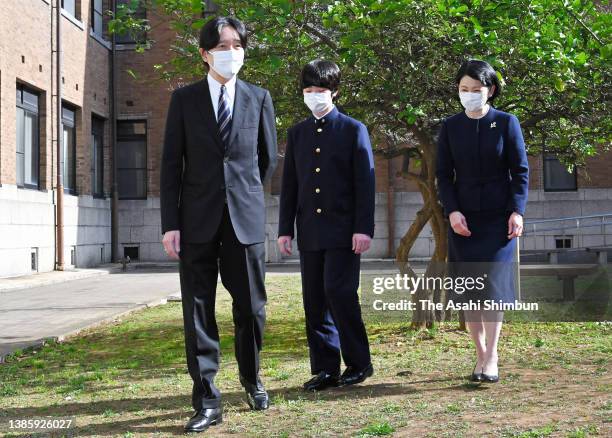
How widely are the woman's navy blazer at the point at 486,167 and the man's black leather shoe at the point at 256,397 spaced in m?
1.70

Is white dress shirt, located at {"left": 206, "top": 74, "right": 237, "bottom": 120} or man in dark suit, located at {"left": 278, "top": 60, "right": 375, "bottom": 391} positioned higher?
white dress shirt, located at {"left": 206, "top": 74, "right": 237, "bottom": 120}

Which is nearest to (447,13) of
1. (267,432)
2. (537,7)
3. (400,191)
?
(537,7)

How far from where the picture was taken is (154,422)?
15.9 feet

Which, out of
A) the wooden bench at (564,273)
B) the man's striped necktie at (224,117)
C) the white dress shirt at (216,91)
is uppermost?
the white dress shirt at (216,91)

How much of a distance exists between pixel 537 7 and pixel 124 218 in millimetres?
20566

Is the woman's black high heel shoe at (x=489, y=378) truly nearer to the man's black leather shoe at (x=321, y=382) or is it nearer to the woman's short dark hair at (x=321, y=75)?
the man's black leather shoe at (x=321, y=382)

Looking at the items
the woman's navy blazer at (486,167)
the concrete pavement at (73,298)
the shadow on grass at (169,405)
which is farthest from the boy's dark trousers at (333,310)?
the concrete pavement at (73,298)

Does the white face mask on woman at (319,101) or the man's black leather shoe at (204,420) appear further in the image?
the white face mask on woman at (319,101)

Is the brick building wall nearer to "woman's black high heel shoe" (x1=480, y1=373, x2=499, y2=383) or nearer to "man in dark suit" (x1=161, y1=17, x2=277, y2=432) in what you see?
"man in dark suit" (x1=161, y1=17, x2=277, y2=432)

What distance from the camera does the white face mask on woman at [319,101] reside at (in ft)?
18.7

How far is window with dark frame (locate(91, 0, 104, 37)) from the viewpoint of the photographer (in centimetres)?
2419

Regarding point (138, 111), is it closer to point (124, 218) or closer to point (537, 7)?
point (124, 218)

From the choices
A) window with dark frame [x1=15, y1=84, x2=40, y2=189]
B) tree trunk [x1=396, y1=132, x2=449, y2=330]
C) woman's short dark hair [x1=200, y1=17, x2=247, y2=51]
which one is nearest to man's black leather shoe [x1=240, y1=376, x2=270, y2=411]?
woman's short dark hair [x1=200, y1=17, x2=247, y2=51]

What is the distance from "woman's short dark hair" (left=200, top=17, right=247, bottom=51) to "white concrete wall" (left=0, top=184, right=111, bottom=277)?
14068mm
